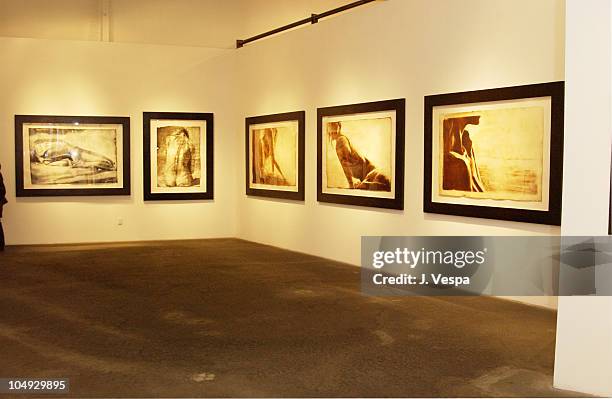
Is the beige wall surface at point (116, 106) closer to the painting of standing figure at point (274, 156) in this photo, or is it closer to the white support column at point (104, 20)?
the white support column at point (104, 20)

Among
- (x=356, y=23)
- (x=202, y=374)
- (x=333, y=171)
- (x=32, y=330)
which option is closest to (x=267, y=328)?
(x=202, y=374)

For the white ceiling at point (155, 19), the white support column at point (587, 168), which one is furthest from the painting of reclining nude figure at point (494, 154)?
the white ceiling at point (155, 19)

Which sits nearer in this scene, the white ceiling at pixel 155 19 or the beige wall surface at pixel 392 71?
the beige wall surface at pixel 392 71

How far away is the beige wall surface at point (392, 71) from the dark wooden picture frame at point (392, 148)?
13 centimetres

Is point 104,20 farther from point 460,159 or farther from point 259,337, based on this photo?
point 259,337

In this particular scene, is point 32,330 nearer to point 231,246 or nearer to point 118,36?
point 231,246

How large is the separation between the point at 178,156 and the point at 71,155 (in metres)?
2.62

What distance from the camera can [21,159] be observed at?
17812 mm

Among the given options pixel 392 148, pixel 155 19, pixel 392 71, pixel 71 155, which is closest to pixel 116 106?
pixel 71 155

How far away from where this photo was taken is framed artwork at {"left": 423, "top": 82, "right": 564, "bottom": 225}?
398 inches

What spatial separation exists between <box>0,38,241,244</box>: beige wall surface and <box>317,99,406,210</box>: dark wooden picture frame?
5.05m

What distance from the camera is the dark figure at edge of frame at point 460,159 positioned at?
11367mm

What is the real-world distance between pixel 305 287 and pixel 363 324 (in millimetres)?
2699

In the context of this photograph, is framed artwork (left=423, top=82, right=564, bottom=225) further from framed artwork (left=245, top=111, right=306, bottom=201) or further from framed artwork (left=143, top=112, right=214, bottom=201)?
framed artwork (left=143, top=112, right=214, bottom=201)
